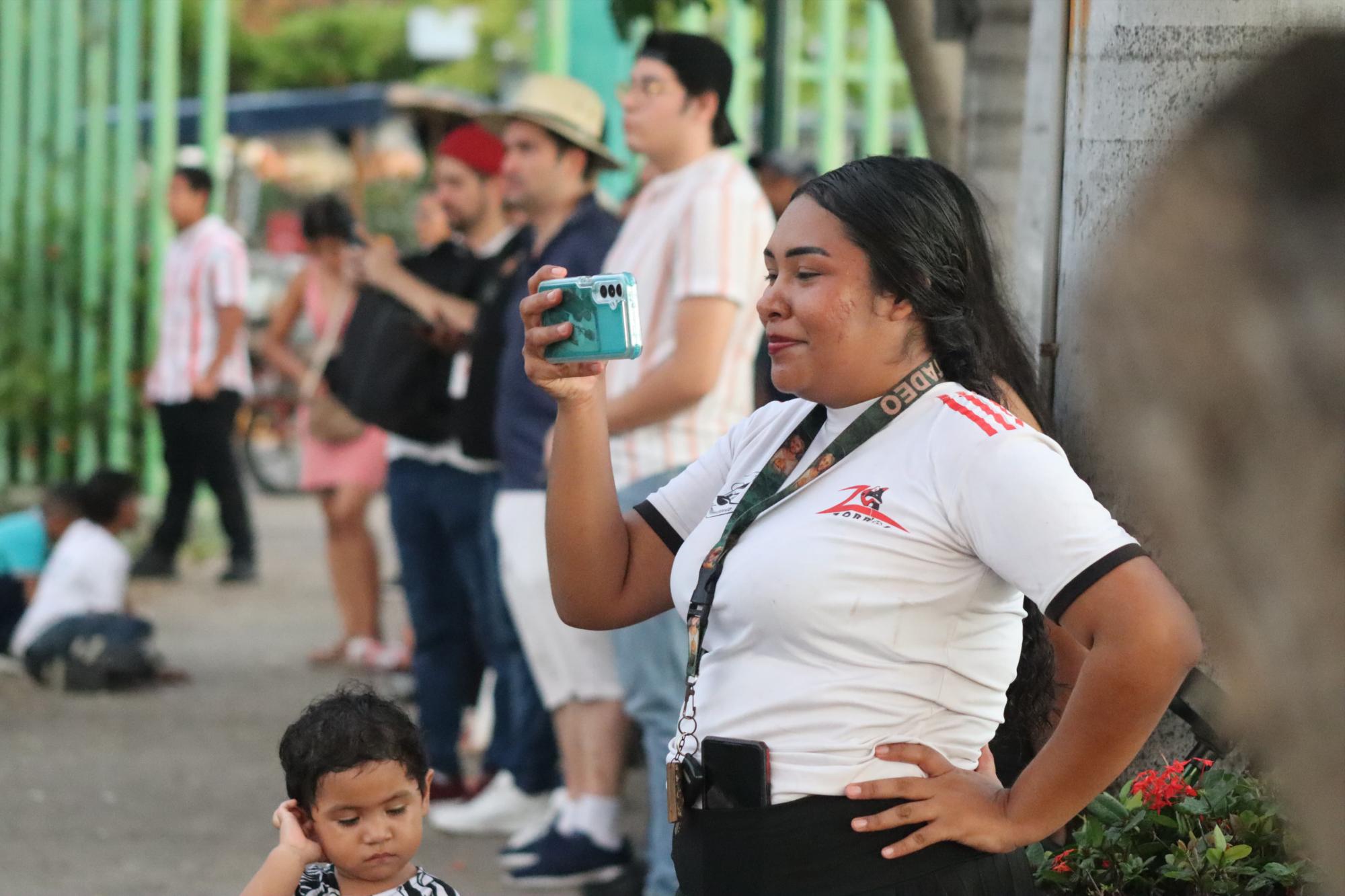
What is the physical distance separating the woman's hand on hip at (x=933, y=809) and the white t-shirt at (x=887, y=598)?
3 centimetres

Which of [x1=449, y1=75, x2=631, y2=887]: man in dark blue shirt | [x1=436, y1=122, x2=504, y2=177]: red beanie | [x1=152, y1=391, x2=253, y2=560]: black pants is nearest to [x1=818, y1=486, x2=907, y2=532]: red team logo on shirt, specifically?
[x1=449, y1=75, x2=631, y2=887]: man in dark blue shirt

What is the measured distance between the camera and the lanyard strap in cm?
244

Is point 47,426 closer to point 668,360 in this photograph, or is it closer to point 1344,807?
point 668,360

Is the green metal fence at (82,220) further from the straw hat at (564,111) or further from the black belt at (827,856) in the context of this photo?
the black belt at (827,856)

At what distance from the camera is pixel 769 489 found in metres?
2.51

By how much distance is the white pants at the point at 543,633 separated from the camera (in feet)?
17.2

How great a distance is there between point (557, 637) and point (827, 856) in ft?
9.60

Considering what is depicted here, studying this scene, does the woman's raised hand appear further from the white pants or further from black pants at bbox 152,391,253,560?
black pants at bbox 152,391,253,560

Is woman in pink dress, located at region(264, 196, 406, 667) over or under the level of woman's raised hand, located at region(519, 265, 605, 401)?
under

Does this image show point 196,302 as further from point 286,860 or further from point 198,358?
point 286,860

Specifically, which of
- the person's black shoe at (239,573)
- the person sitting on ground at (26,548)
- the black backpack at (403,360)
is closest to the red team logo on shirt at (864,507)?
the black backpack at (403,360)

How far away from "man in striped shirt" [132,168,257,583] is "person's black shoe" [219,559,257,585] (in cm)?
24

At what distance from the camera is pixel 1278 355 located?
903 millimetres

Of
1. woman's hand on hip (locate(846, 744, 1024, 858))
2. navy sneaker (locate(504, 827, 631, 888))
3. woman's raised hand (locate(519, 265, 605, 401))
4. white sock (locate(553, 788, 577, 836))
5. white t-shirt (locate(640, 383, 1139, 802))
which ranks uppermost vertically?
woman's raised hand (locate(519, 265, 605, 401))
